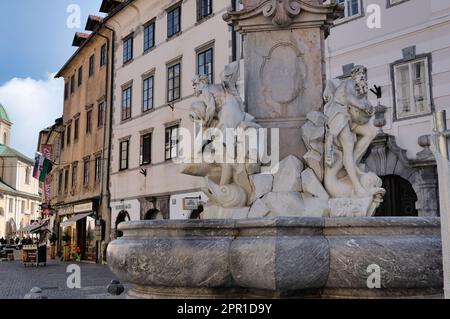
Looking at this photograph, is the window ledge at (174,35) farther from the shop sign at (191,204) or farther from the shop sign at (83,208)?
the shop sign at (83,208)

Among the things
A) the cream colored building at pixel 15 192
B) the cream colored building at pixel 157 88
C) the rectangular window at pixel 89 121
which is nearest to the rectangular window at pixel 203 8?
the cream colored building at pixel 157 88

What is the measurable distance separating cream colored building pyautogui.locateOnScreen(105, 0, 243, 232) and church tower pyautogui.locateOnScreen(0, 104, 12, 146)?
62156mm

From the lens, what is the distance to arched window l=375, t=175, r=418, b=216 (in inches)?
561

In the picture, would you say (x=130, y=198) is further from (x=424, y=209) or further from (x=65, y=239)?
(x=424, y=209)

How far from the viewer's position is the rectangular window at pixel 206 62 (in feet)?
70.8

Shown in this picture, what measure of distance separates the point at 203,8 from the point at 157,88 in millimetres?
4287

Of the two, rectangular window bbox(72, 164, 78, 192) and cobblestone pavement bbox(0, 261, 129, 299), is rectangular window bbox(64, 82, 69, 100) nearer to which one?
rectangular window bbox(72, 164, 78, 192)

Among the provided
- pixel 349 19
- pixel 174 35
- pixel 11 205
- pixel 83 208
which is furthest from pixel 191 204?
pixel 11 205

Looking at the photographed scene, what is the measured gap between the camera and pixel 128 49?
28.2 metres

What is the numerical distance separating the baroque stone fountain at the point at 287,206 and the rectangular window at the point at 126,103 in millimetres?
20439

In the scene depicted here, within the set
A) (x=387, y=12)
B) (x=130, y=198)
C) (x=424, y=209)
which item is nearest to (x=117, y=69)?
(x=130, y=198)

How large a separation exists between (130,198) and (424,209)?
50.1ft

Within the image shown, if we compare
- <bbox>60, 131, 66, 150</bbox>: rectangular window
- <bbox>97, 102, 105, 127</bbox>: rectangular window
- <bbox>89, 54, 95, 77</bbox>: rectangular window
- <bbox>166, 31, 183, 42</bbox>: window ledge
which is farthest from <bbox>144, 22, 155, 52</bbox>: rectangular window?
<bbox>60, 131, 66, 150</bbox>: rectangular window
